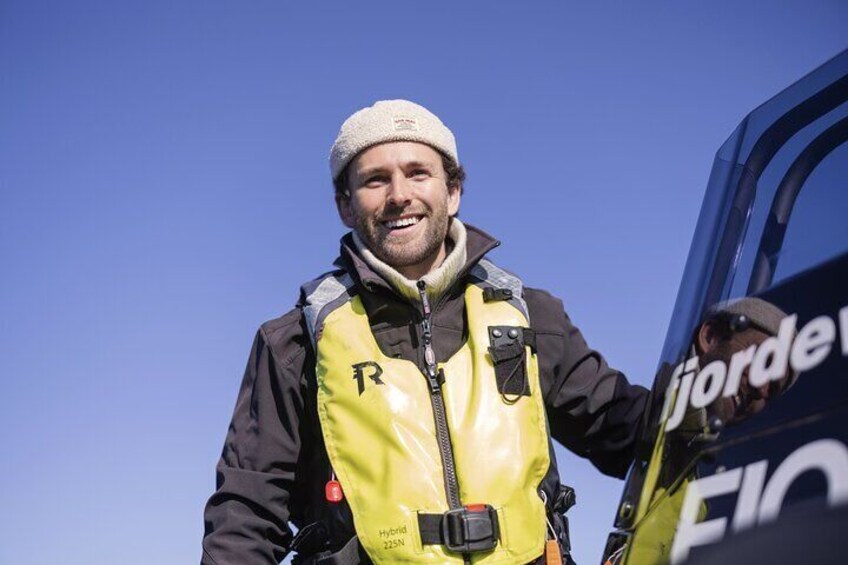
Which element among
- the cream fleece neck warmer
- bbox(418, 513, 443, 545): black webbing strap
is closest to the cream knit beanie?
the cream fleece neck warmer

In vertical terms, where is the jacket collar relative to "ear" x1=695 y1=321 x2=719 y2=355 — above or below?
above

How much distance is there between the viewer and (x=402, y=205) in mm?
3240

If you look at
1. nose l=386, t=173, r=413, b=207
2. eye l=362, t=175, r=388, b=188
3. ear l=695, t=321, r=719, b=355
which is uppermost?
eye l=362, t=175, r=388, b=188

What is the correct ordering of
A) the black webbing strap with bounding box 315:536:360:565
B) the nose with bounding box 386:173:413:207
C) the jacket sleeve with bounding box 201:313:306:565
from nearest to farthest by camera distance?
the black webbing strap with bounding box 315:536:360:565
the jacket sleeve with bounding box 201:313:306:565
the nose with bounding box 386:173:413:207

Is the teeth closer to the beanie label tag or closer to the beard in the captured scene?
the beard

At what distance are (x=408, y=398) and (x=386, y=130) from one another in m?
1.10

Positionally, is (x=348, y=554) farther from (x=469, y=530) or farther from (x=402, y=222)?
(x=402, y=222)

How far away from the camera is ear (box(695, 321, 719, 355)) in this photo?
1.67 meters

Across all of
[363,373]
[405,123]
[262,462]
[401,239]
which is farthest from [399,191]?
[262,462]

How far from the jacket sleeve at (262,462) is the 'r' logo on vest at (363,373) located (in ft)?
1.12

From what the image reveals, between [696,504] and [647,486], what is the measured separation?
0.26 meters

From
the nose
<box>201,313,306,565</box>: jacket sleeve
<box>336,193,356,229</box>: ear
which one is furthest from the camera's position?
<box>336,193,356,229</box>: ear

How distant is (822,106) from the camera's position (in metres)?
1.73

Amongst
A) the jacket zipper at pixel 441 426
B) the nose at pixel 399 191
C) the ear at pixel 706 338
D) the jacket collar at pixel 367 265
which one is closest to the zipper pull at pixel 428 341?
the jacket zipper at pixel 441 426
